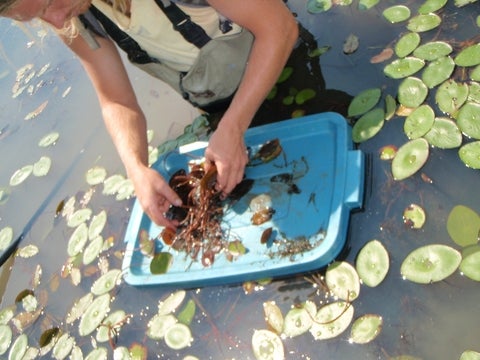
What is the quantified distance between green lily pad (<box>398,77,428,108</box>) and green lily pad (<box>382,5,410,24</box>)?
424 millimetres

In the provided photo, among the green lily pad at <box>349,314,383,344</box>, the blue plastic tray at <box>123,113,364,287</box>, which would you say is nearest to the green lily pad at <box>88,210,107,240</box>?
the blue plastic tray at <box>123,113,364,287</box>

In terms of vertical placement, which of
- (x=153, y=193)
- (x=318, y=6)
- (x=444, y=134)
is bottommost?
(x=444, y=134)

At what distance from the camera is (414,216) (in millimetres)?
1765

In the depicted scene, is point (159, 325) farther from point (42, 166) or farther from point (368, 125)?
point (42, 166)

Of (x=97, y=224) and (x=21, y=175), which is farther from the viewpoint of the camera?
(x=21, y=175)

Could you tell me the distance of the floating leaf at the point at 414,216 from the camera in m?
1.74

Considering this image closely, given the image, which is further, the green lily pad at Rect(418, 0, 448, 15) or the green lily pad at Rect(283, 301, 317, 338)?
the green lily pad at Rect(418, 0, 448, 15)

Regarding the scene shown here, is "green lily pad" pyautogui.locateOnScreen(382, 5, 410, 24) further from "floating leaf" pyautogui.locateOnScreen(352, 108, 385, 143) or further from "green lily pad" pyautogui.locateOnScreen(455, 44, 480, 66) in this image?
"floating leaf" pyautogui.locateOnScreen(352, 108, 385, 143)

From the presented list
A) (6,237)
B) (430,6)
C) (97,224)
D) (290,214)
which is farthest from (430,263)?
(6,237)

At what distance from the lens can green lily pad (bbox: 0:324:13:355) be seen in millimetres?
2283

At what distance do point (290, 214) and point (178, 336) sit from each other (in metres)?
0.65

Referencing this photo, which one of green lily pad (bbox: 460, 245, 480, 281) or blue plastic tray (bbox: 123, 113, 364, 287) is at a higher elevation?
blue plastic tray (bbox: 123, 113, 364, 287)

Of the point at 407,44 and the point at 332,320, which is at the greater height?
the point at 407,44

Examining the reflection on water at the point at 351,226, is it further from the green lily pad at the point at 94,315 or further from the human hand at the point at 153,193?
the human hand at the point at 153,193
